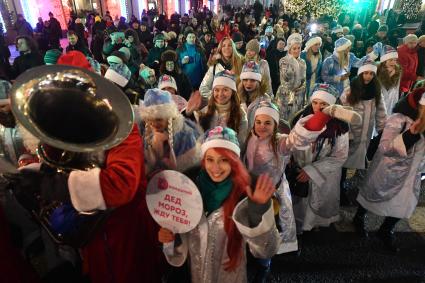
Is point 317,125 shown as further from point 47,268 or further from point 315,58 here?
point 315,58

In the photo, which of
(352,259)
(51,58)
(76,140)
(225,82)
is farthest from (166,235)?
(51,58)

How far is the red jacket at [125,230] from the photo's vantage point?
164cm

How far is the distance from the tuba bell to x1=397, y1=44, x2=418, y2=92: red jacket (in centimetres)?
737

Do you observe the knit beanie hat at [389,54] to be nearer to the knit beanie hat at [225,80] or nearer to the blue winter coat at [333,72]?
the blue winter coat at [333,72]

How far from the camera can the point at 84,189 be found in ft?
5.15

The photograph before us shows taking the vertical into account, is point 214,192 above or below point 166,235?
above

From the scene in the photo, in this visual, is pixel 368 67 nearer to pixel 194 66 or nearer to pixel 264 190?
pixel 264 190

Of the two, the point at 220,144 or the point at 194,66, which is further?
the point at 194,66

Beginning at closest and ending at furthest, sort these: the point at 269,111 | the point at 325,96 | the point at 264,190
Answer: the point at 264,190, the point at 269,111, the point at 325,96

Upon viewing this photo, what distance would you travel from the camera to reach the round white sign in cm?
187

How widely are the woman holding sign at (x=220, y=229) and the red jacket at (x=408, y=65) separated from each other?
658cm

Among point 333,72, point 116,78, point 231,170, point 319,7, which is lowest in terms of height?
point 333,72

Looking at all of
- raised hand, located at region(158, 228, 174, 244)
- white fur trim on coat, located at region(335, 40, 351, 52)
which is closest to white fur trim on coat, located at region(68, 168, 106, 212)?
raised hand, located at region(158, 228, 174, 244)

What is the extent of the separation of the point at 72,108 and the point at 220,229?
121 cm
